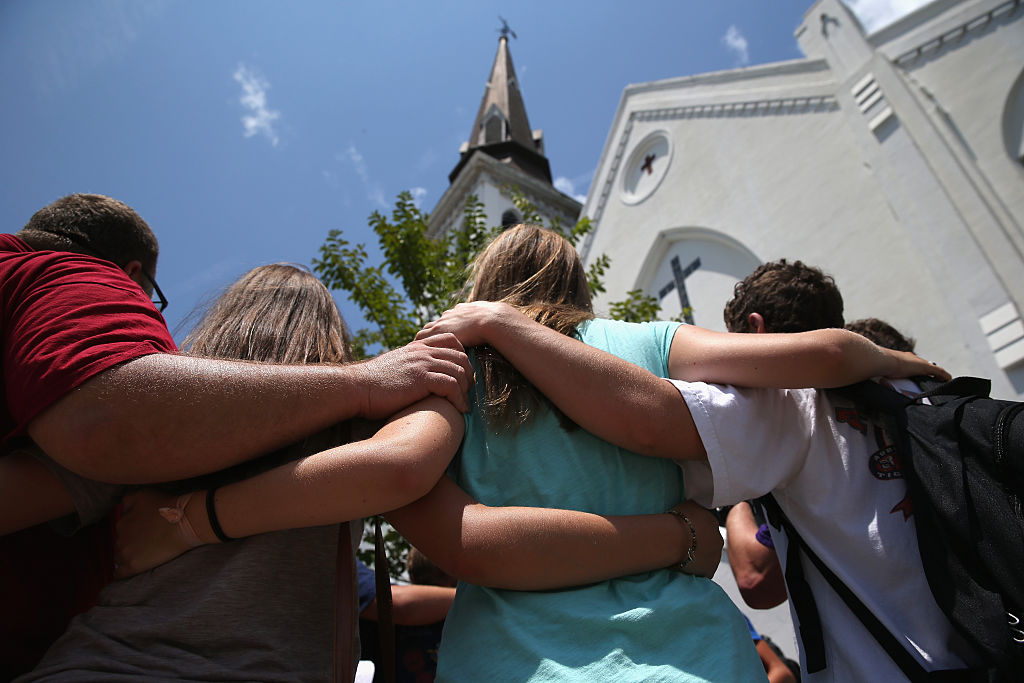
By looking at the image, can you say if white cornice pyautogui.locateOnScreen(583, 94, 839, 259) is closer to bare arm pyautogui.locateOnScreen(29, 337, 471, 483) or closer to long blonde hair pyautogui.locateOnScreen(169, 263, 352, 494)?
long blonde hair pyautogui.locateOnScreen(169, 263, 352, 494)

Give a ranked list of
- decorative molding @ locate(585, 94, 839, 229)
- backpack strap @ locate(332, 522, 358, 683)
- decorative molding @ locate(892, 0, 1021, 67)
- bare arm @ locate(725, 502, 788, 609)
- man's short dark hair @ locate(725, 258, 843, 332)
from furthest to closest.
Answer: decorative molding @ locate(585, 94, 839, 229) < decorative molding @ locate(892, 0, 1021, 67) < bare arm @ locate(725, 502, 788, 609) < man's short dark hair @ locate(725, 258, 843, 332) < backpack strap @ locate(332, 522, 358, 683)

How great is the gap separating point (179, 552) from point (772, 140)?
11120mm

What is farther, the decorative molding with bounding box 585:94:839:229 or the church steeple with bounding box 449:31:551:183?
the church steeple with bounding box 449:31:551:183

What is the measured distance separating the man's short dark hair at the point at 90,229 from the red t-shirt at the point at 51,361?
17 centimetres

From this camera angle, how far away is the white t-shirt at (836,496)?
146 cm

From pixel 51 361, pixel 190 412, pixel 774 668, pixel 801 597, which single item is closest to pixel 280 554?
pixel 190 412

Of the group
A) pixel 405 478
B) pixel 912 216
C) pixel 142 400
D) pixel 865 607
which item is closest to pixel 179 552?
pixel 142 400

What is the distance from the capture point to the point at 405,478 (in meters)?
1.24

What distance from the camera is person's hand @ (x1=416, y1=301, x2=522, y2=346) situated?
154 cm

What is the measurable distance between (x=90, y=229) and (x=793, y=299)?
2.42m

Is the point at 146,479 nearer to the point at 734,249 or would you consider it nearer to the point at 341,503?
the point at 341,503

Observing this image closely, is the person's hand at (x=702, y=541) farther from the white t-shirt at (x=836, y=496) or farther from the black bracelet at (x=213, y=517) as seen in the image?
the black bracelet at (x=213, y=517)

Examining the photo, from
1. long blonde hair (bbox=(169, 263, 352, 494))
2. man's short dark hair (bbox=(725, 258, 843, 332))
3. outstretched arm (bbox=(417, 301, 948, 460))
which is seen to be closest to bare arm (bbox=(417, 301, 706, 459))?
outstretched arm (bbox=(417, 301, 948, 460))

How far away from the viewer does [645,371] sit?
147 centimetres
